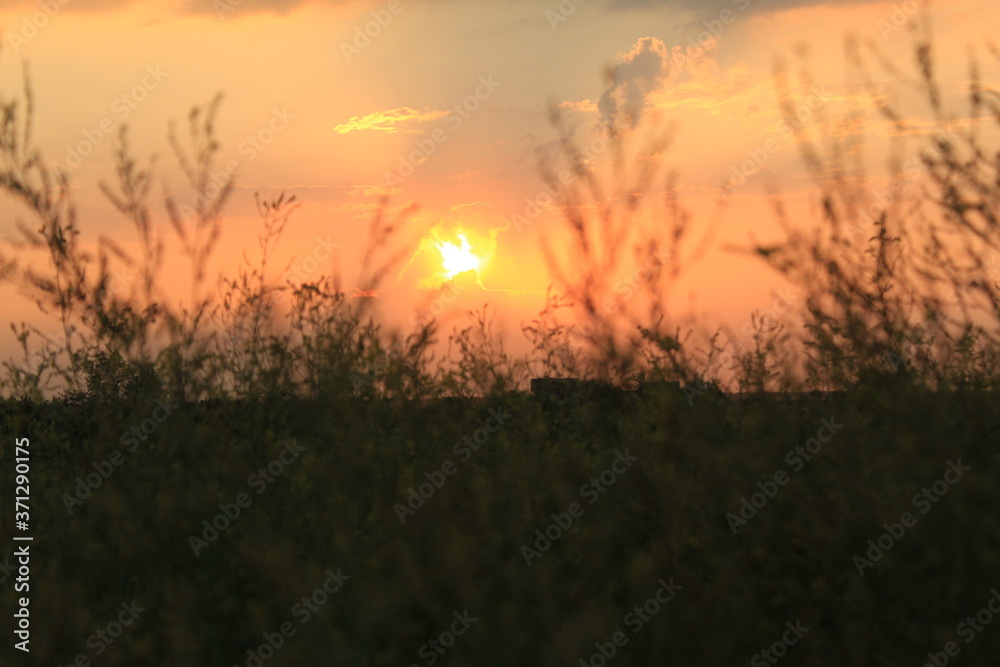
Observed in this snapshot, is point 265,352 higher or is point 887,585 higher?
point 265,352

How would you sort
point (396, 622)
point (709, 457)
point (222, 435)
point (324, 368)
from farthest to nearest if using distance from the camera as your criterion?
point (324, 368), point (222, 435), point (709, 457), point (396, 622)

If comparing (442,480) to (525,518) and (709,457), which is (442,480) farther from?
(709,457)

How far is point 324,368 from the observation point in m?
6.70

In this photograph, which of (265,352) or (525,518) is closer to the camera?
(525,518)

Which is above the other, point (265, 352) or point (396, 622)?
point (265, 352)

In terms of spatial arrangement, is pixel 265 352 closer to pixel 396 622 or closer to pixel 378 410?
pixel 378 410

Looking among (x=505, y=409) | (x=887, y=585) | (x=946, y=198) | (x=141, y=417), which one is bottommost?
(x=887, y=585)

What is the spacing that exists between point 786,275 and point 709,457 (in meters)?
2.58

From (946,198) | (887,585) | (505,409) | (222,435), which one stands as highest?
(222,435)

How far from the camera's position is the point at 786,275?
6.81 metres

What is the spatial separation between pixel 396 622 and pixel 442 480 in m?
1.44

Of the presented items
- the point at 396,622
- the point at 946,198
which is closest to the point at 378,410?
the point at 396,622

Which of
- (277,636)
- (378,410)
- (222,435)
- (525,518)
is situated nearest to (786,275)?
(378,410)

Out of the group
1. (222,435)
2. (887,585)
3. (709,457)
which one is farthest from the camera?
(222,435)
